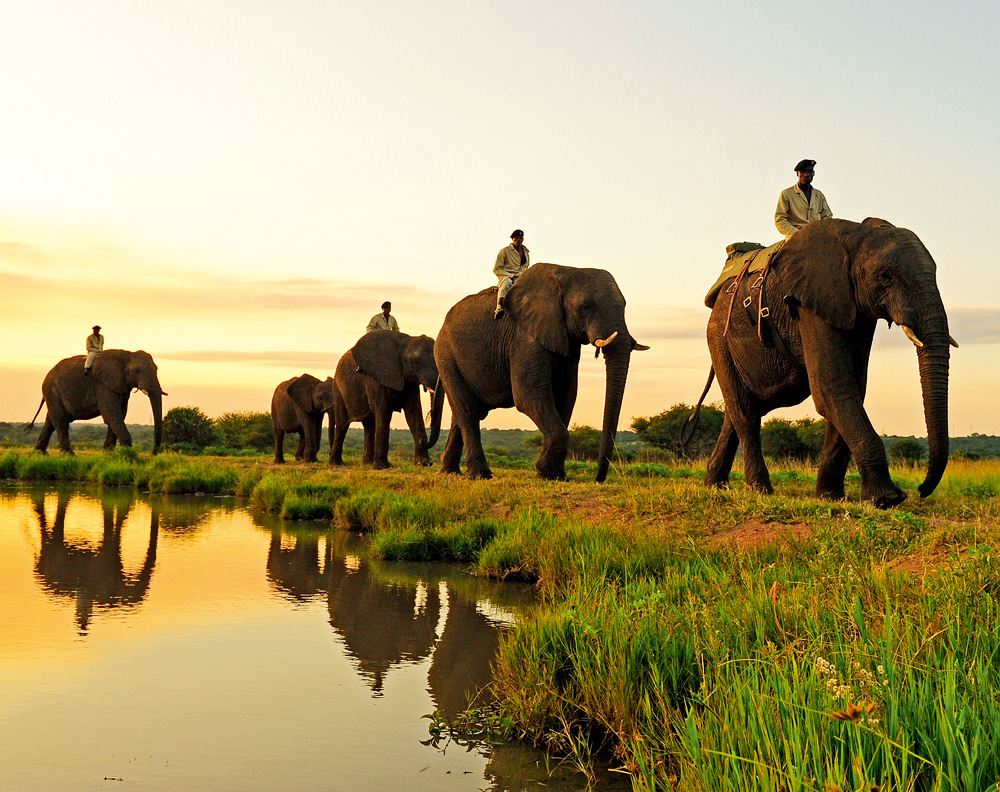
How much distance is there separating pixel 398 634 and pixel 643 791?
377 cm

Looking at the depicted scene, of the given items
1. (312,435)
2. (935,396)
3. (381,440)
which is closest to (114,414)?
(312,435)

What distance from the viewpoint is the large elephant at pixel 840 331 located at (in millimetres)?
9422

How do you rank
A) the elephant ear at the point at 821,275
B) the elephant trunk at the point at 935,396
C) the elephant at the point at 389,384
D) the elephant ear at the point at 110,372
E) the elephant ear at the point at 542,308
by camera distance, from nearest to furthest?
the elephant trunk at the point at 935,396, the elephant ear at the point at 821,275, the elephant ear at the point at 542,308, the elephant at the point at 389,384, the elephant ear at the point at 110,372

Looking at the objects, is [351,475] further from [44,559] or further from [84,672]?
[84,672]

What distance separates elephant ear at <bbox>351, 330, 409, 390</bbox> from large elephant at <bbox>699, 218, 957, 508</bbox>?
11006 mm

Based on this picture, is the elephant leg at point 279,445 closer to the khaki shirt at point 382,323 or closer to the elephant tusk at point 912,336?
the khaki shirt at point 382,323

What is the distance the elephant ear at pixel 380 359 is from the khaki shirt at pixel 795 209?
11.9m

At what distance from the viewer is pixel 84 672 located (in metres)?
5.65

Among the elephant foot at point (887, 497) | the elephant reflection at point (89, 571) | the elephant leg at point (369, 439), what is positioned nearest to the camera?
the elephant reflection at point (89, 571)

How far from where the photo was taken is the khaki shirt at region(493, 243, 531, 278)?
15.9 metres

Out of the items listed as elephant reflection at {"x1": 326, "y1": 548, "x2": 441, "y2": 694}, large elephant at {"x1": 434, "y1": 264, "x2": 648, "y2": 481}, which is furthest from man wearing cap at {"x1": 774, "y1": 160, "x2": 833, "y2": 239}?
elephant reflection at {"x1": 326, "y1": 548, "x2": 441, "y2": 694}

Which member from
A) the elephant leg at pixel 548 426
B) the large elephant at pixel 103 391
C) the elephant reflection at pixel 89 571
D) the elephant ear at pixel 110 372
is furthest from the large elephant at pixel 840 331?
the elephant ear at pixel 110 372

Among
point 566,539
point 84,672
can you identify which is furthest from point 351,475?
point 84,672

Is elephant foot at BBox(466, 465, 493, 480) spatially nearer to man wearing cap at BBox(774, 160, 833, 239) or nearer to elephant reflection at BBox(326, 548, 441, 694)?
elephant reflection at BBox(326, 548, 441, 694)
